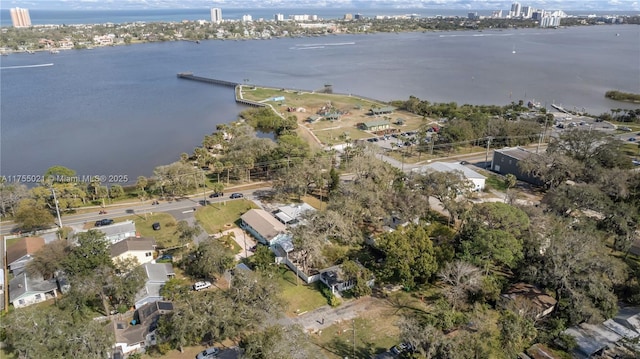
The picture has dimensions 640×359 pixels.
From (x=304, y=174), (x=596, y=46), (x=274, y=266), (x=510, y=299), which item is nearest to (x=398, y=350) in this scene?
(x=510, y=299)

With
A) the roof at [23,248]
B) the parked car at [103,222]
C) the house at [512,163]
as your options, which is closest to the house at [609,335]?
the house at [512,163]

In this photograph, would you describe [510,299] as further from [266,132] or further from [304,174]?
[266,132]

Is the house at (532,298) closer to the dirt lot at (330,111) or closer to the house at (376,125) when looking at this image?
the dirt lot at (330,111)

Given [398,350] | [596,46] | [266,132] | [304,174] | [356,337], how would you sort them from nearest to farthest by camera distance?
[398,350] < [356,337] < [304,174] < [266,132] < [596,46]

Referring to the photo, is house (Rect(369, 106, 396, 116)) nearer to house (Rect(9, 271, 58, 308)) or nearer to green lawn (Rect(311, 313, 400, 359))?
green lawn (Rect(311, 313, 400, 359))

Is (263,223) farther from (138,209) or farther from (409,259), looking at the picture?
(138,209)

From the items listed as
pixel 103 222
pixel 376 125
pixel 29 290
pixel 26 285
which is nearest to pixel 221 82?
pixel 376 125
